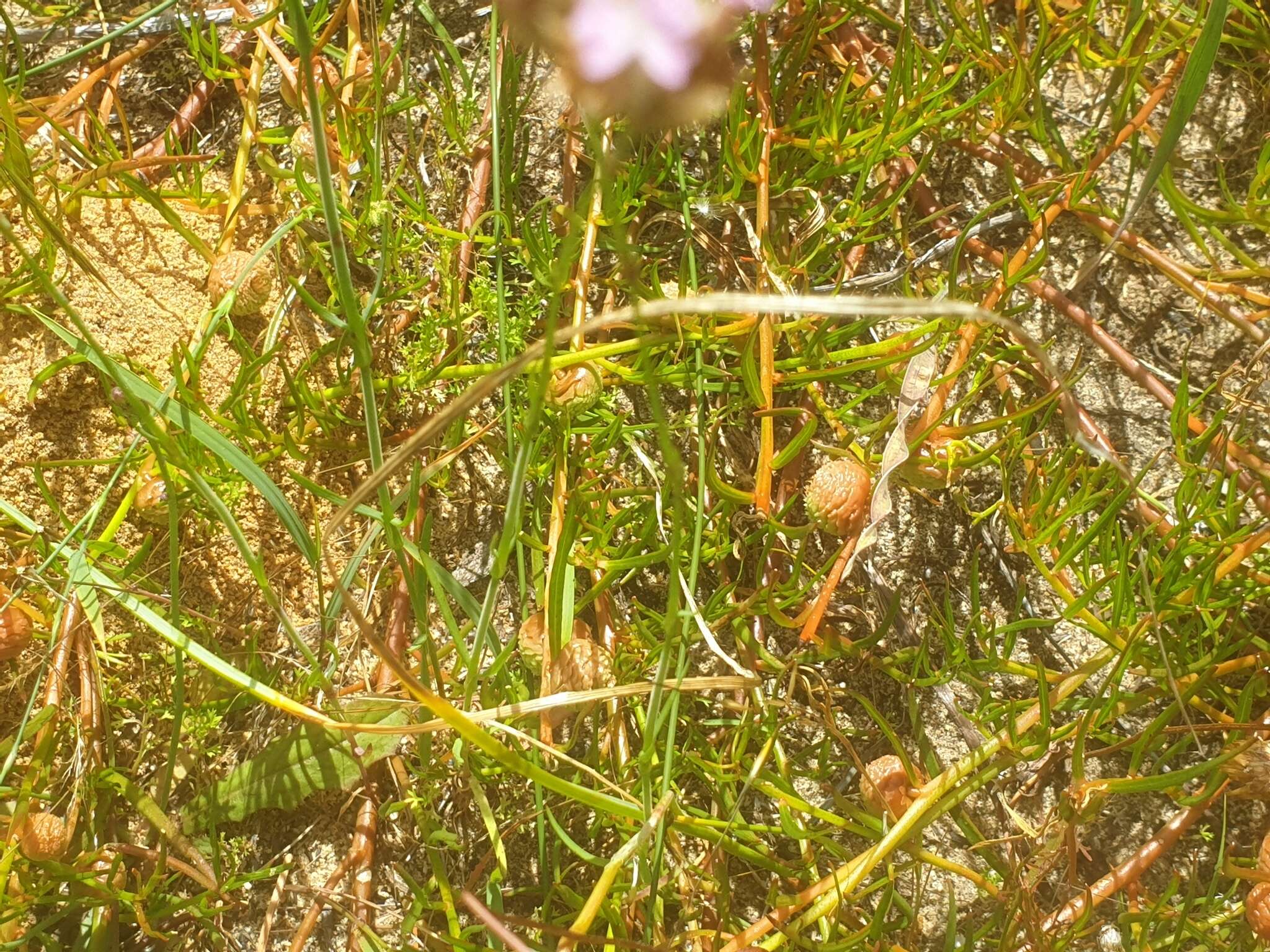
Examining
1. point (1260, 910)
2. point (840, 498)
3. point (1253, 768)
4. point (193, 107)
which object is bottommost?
point (1260, 910)

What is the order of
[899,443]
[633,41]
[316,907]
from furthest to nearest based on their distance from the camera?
[316,907], [899,443], [633,41]

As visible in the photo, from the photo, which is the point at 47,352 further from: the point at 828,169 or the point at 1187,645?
the point at 1187,645

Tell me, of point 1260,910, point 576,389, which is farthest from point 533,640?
point 1260,910

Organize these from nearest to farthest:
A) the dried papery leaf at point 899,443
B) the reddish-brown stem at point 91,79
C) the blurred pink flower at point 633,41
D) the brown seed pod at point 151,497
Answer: the blurred pink flower at point 633,41
the dried papery leaf at point 899,443
the brown seed pod at point 151,497
the reddish-brown stem at point 91,79

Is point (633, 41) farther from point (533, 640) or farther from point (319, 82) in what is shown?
point (319, 82)

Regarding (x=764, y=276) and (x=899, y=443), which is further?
(x=764, y=276)

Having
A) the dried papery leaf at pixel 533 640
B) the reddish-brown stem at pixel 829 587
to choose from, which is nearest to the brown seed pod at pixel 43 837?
the dried papery leaf at pixel 533 640

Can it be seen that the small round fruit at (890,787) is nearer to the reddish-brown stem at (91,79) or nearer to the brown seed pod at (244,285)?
the brown seed pod at (244,285)
